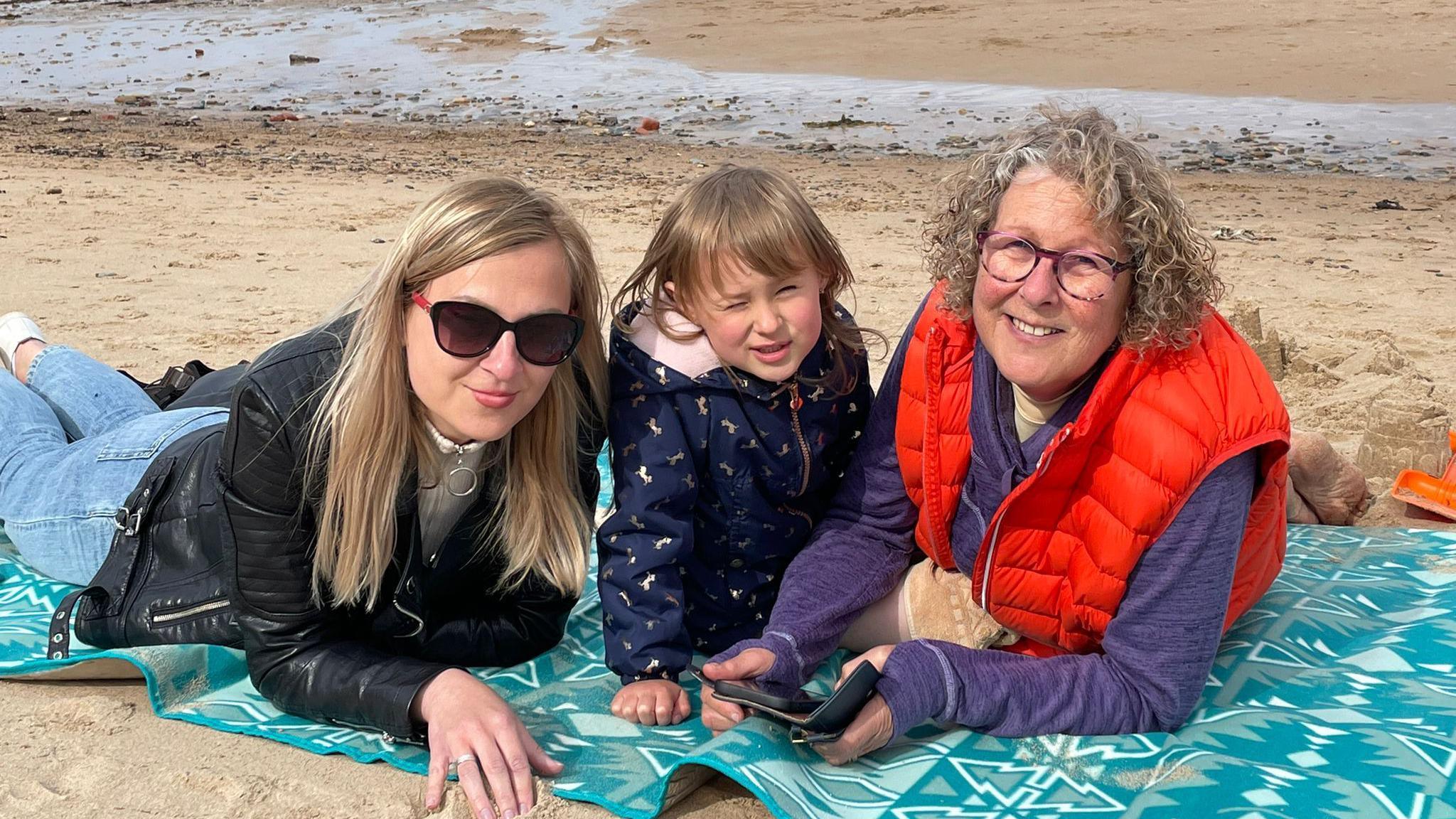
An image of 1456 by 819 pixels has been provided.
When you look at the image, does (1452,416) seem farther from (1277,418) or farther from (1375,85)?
(1375,85)

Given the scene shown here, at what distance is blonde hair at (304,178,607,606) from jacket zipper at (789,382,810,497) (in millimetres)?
470

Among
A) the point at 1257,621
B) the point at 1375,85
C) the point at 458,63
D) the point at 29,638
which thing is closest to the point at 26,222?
the point at 29,638

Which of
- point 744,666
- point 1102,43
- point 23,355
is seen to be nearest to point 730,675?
point 744,666

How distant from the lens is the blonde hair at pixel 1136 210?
2459 mm

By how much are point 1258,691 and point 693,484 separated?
1375 mm

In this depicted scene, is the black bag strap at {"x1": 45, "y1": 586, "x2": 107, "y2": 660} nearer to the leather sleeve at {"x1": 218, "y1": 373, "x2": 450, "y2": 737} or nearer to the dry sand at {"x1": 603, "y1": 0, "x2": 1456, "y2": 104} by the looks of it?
the leather sleeve at {"x1": 218, "y1": 373, "x2": 450, "y2": 737}

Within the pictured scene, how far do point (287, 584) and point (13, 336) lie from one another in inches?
91.2

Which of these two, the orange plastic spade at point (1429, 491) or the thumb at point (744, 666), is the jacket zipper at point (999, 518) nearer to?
the thumb at point (744, 666)

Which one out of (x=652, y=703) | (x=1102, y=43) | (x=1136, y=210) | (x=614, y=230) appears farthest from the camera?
(x=1102, y=43)

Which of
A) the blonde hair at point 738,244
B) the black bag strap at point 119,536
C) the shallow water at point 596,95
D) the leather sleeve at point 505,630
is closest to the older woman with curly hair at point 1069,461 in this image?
the blonde hair at point 738,244

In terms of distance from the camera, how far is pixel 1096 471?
105 inches

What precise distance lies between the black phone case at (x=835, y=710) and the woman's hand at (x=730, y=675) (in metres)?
0.08

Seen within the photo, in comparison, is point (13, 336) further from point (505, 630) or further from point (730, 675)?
point (730, 675)

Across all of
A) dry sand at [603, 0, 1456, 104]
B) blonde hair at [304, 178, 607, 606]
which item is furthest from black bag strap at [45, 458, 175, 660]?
dry sand at [603, 0, 1456, 104]
